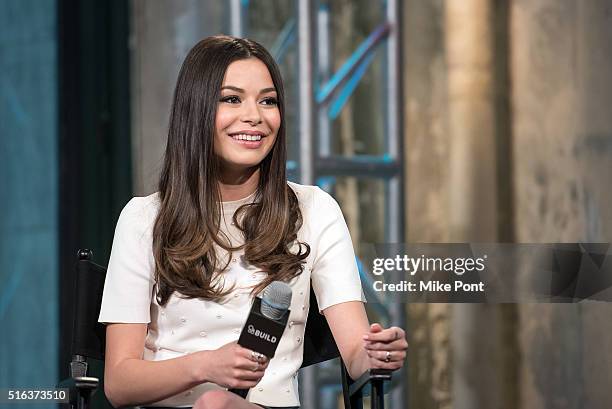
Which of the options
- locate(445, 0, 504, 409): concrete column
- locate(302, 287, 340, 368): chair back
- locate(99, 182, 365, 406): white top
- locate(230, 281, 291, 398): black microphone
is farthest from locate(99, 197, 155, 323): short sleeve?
locate(445, 0, 504, 409): concrete column

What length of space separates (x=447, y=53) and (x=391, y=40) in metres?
0.52

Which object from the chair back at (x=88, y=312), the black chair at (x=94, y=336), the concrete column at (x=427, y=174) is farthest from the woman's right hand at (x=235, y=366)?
the concrete column at (x=427, y=174)

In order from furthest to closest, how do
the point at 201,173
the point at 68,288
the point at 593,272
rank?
1. the point at 68,288
2. the point at 593,272
3. the point at 201,173

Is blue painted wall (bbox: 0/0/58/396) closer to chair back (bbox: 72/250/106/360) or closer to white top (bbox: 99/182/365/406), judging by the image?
chair back (bbox: 72/250/106/360)

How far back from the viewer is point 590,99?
10.8 feet

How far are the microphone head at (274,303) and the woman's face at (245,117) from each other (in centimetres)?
54

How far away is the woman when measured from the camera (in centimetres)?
189

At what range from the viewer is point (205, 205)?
6.34 feet

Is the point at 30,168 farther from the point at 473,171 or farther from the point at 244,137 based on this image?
the point at 244,137

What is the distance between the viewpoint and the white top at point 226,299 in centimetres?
190

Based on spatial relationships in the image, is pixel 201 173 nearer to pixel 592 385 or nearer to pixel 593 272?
pixel 593 272

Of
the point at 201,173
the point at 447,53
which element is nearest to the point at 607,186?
the point at 447,53

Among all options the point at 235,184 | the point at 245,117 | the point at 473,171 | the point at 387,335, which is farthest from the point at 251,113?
the point at 473,171

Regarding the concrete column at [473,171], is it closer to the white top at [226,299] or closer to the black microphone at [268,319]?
the white top at [226,299]
